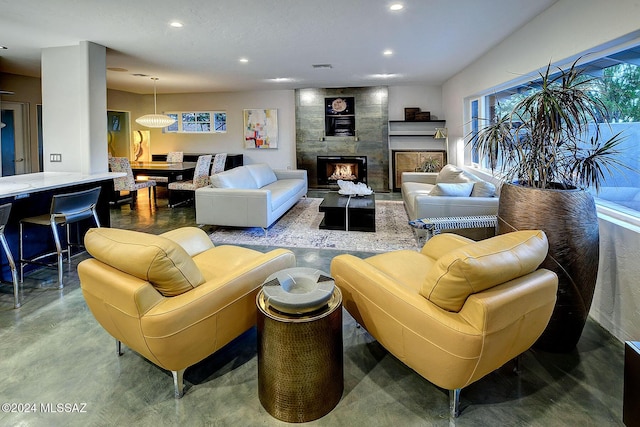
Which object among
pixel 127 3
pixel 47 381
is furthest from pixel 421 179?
pixel 47 381

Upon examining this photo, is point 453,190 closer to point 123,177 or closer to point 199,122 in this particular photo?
point 123,177

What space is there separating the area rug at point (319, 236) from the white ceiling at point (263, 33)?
2.46 m

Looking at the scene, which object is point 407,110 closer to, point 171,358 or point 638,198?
point 638,198

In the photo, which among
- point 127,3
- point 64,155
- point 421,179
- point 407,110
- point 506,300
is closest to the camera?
point 506,300

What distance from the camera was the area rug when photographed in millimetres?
4320

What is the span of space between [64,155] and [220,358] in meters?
3.91

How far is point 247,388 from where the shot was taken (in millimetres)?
1867

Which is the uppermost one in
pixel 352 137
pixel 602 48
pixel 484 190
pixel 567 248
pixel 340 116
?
pixel 340 116

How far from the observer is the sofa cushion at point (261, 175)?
6145 mm

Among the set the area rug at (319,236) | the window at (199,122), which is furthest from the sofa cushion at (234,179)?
the window at (199,122)

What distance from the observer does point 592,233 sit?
2.10 metres

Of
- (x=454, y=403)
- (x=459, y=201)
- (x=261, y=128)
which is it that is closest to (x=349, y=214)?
(x=459, y=201)

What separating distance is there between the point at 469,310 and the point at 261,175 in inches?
208

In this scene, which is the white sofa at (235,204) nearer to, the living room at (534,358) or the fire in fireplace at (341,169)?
the living room at (534,358)
